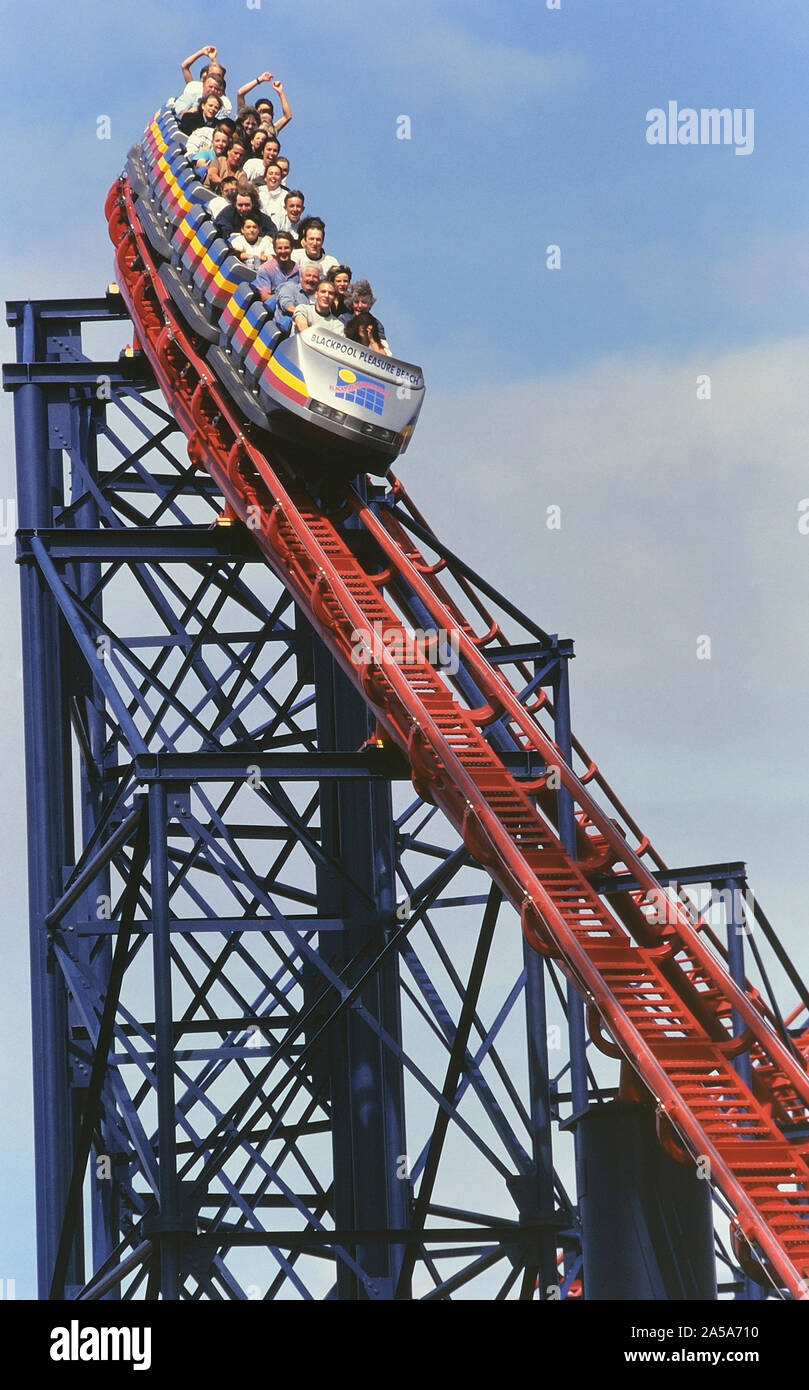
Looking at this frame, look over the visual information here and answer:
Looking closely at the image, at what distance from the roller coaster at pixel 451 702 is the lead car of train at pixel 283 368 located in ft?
0.06

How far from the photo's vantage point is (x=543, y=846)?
59.3ft

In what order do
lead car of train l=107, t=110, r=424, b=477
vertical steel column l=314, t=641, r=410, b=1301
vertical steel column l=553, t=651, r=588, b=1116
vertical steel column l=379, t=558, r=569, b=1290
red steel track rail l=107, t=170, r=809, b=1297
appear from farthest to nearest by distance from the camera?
vertical steel column l=314, t=641, r=410, b=1301, lead car of train l=107, t=110, r=424, b=477, vertical steel column l=379, t=558, r=569, b=1290, vertical steel column l=553, t=651, r=588, b=1116, red steel track rail l=107, t=170, r=809, b=1297

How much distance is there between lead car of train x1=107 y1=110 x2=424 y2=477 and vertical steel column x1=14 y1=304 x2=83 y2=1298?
161cm

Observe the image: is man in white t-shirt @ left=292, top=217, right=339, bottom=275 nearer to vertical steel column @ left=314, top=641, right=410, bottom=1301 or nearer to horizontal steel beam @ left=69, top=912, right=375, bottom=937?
vertical steel column @ left=314, top=641, right=410, bottom=1301

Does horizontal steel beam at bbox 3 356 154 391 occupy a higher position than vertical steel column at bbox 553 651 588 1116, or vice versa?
horizontal steel beam at bbox 3 356 154 391

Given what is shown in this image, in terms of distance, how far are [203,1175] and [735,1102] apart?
146 inches

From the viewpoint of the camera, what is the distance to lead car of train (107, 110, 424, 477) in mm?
19578

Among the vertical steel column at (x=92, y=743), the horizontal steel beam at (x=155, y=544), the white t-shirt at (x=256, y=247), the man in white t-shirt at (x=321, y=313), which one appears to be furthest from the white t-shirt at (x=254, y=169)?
the horizontal steel beam at (x=155, y=544)

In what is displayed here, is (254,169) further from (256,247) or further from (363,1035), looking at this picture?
(363,1035)

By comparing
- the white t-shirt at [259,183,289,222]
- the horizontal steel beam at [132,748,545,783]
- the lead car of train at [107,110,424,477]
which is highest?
the white t-shirt at [259,183,289,222]

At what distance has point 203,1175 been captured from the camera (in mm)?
18281

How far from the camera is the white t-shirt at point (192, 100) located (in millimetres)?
23125

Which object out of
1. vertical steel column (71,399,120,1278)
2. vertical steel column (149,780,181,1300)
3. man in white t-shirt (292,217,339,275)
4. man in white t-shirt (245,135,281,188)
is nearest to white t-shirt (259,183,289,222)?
man in white t-shirt (245,135,281,188)

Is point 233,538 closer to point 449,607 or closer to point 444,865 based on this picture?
point 449,607
